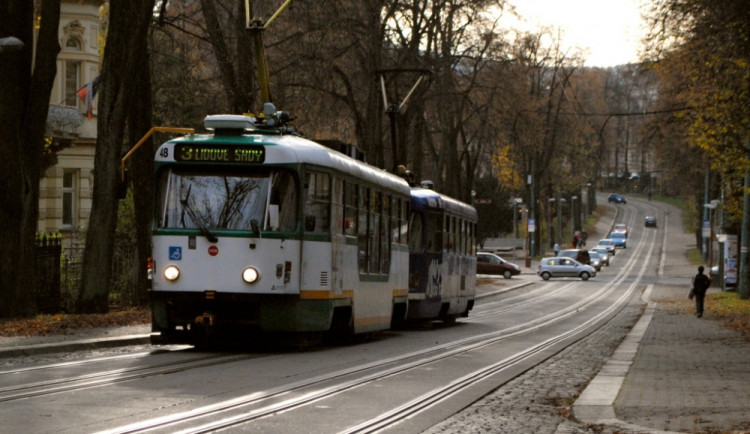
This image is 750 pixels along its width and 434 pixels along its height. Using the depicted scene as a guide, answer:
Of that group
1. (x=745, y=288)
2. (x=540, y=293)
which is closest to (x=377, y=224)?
(x=745, y=288)

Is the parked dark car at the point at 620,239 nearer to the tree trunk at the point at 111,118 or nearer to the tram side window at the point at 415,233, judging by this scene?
the tram side window at the point at 415,233

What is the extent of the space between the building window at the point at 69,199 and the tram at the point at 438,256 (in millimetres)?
20868

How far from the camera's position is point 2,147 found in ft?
81.9

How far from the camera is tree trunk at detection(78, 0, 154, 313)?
27094mm

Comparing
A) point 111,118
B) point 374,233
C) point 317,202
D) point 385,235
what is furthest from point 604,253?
point 317,202

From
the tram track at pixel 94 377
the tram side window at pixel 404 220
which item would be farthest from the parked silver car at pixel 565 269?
the tram track at pixel 94 377

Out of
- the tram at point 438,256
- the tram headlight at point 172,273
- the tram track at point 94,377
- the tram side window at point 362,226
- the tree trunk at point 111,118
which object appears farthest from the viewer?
the tram at point 438,256

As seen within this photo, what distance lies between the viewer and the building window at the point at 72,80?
51.2 metres

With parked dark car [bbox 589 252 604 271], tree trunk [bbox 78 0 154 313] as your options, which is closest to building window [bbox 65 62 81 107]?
tree trunk [bbox 78 0 154 313]

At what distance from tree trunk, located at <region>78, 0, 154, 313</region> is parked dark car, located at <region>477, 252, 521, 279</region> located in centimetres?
5425

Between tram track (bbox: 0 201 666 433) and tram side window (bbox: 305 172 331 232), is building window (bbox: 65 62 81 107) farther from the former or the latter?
tram side window (bbox: 305 172 331 232)

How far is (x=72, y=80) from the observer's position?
51469mm

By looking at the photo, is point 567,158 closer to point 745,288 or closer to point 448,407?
point 745,288

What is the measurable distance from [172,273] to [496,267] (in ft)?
206
